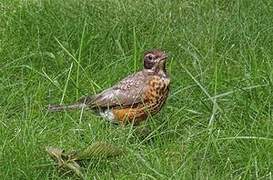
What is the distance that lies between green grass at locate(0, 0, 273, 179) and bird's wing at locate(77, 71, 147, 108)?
127mm

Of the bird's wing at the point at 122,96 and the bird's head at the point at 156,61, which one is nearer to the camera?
the bird's wing at the point at 122,96

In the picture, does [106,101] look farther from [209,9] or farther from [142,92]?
[209,9]

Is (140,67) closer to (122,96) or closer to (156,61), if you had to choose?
(156,61)

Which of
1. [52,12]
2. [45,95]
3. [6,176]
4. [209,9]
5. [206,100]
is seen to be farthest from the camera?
[209,9]

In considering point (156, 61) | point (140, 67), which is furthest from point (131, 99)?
point (140, 67)

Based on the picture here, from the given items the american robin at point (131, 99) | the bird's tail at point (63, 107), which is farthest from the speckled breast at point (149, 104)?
the bird's tail at point (63, 107)

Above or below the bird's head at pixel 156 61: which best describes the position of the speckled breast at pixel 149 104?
below

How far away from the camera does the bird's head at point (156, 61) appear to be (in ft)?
18.1

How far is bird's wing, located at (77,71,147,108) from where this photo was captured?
5.40 metres

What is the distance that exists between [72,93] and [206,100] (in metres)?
0.90

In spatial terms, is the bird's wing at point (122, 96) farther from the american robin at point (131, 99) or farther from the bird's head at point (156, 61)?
the bird's head at point (156, 61)

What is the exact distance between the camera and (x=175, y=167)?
182 inches

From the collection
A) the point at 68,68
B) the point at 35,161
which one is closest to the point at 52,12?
the point at 68,68

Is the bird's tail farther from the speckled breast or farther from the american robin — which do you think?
the speckled breast
